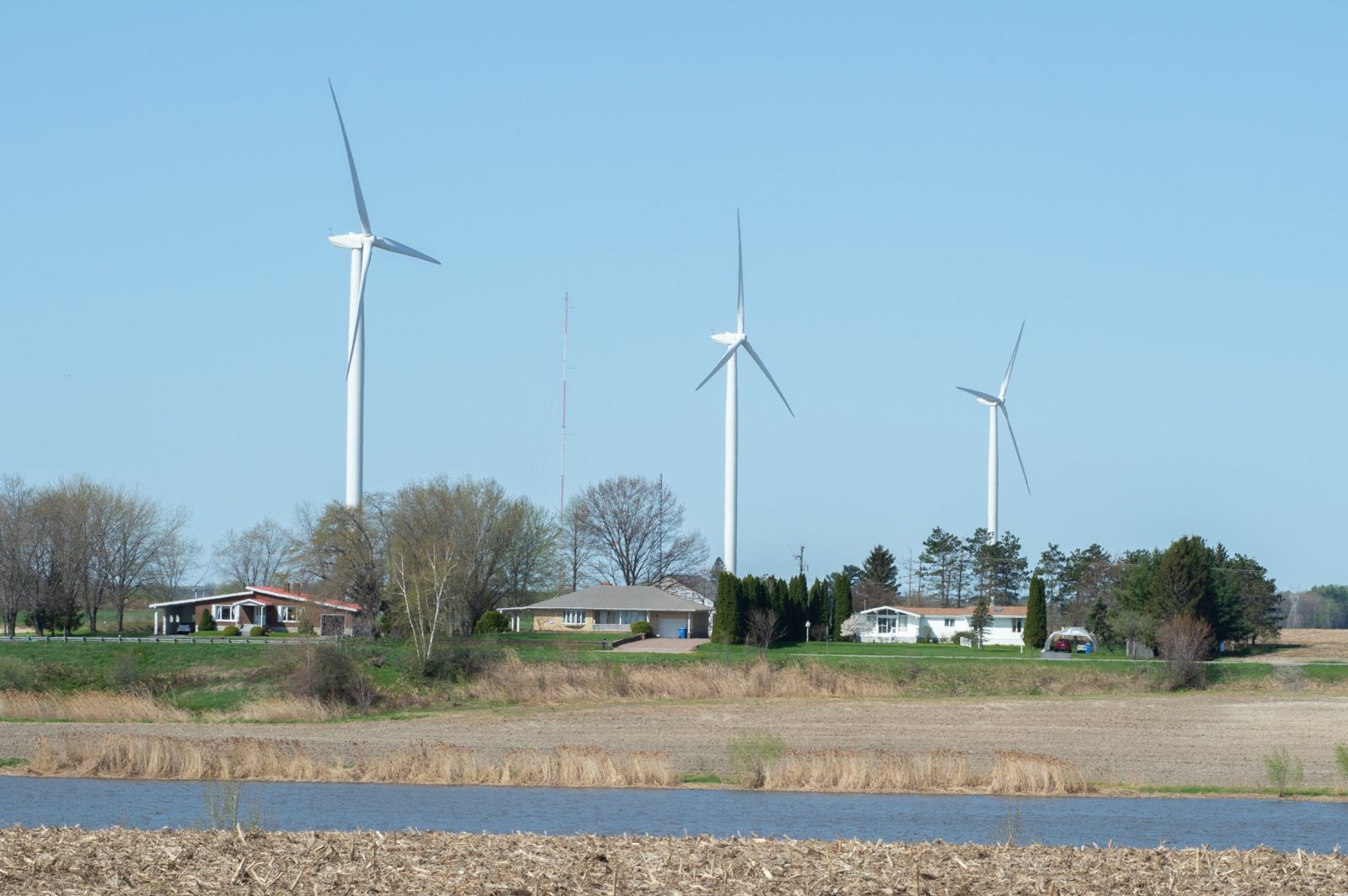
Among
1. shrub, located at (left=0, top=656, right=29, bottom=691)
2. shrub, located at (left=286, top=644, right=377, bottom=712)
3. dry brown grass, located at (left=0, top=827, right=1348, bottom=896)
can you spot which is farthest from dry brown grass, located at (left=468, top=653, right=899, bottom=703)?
dry brown grass, located at (left=0, top=827, right=1348, bottom=896)

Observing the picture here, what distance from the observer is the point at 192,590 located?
157 meters

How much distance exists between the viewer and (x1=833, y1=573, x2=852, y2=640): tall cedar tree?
10750cm

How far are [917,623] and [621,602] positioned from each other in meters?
22.2

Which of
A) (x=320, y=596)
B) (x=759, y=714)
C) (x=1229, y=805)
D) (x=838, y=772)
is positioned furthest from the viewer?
(x=320, y=596)

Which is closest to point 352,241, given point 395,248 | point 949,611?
point 395,248

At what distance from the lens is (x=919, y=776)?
3950 centimetres

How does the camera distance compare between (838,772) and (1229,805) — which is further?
(838,772)

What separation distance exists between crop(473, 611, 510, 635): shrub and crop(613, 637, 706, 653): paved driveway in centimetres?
824

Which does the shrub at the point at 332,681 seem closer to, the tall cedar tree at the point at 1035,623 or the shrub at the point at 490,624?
the shrub at the point at 490,624

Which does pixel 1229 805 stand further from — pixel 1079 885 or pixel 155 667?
pixel 155 667

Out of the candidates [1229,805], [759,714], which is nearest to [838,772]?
[1229,805]

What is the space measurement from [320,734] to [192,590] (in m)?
108

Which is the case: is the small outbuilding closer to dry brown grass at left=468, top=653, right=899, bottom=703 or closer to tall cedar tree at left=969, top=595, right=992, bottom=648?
tall cedar tree at left=969, top=595, right=992, bottom=648

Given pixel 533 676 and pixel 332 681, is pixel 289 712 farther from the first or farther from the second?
pixel 533 676
